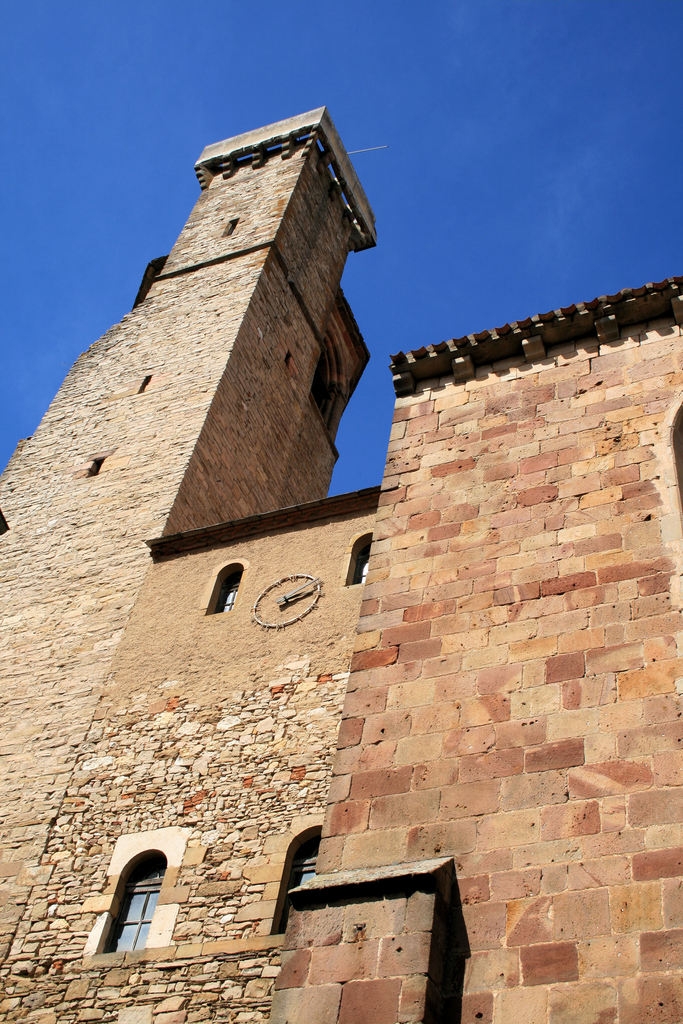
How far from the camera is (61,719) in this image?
36.6ft

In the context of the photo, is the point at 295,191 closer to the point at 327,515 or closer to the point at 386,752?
the point at 327,515

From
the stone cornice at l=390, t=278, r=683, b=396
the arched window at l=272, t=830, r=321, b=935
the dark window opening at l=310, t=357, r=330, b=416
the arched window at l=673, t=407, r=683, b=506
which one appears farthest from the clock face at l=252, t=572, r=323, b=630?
the dark window opening at l=310, t=357, r=330, b=416

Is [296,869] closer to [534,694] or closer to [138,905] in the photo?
[138,905]

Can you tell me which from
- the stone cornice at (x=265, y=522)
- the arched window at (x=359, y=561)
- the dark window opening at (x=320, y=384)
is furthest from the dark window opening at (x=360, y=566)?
the dark window opening at (x=320, y=384)

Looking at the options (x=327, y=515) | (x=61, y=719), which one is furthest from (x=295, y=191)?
(x=61, y=719)

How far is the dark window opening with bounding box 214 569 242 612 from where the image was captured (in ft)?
37.5

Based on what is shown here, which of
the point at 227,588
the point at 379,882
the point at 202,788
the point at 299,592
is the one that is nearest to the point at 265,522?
the point at 227,588

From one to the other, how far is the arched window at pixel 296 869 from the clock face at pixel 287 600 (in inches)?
96.3

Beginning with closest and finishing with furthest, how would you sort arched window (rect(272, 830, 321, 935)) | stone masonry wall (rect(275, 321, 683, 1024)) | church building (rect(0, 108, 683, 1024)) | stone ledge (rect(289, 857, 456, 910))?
stone masonry wall (rect(275, 321, 683, 1024)) → church building (rect(0, 108, 683, 1024)) → stone ledge (rect(289, 857, 456, 910)) → arched window (rect(272, 830, 321, 935))

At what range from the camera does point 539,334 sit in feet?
27.0

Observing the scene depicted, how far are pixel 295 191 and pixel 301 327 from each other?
3.11 m

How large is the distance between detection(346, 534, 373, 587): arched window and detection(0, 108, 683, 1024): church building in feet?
0.14

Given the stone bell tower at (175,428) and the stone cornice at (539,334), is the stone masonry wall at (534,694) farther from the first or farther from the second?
the stone bell tower at (175,428)

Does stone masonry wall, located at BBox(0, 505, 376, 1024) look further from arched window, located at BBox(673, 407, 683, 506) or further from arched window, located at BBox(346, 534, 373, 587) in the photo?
arched window, located at BBox(673, 407, 683, 506)
